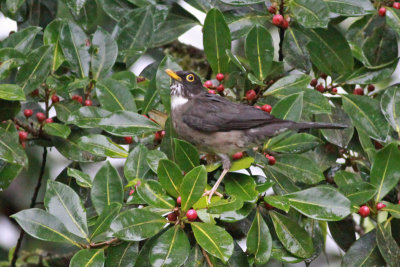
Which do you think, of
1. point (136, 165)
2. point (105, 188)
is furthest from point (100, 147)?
point (105, 188)

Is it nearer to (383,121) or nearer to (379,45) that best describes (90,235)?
(383,121)

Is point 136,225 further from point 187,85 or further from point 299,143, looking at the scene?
point 187,85

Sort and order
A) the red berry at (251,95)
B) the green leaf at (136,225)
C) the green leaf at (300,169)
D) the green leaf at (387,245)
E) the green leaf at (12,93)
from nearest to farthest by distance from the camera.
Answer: the green leaf at (136,225)
the green leaf at (387,245)
the green leaf at (12,93)
the green leaf at (300,169)
the red berry at (251,95)

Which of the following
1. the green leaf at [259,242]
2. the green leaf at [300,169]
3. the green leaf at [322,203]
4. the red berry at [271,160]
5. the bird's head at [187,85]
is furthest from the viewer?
the bird's head at [187,85]

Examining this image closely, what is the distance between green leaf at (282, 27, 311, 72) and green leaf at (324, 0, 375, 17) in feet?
1.04

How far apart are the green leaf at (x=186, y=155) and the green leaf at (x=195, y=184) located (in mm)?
435

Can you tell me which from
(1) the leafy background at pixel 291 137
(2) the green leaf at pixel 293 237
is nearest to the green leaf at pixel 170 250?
(1) the leafy background at pixel 291 137

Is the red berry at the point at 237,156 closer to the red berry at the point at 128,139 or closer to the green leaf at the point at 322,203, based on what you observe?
the red berry at the point at 128,139

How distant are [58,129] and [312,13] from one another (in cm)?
197

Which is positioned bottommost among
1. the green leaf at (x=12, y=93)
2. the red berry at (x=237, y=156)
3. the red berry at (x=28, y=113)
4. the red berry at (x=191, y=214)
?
the red berry at (x=237, y=156)

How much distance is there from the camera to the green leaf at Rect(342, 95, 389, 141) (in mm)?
4527

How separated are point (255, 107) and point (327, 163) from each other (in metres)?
0.73

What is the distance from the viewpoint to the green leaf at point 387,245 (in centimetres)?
391

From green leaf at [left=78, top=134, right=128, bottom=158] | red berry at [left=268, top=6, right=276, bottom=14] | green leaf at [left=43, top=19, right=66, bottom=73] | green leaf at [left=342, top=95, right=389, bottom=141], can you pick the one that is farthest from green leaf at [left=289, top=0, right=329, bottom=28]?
green leaf at [left=43, top=19, right=66, bottom=73]
